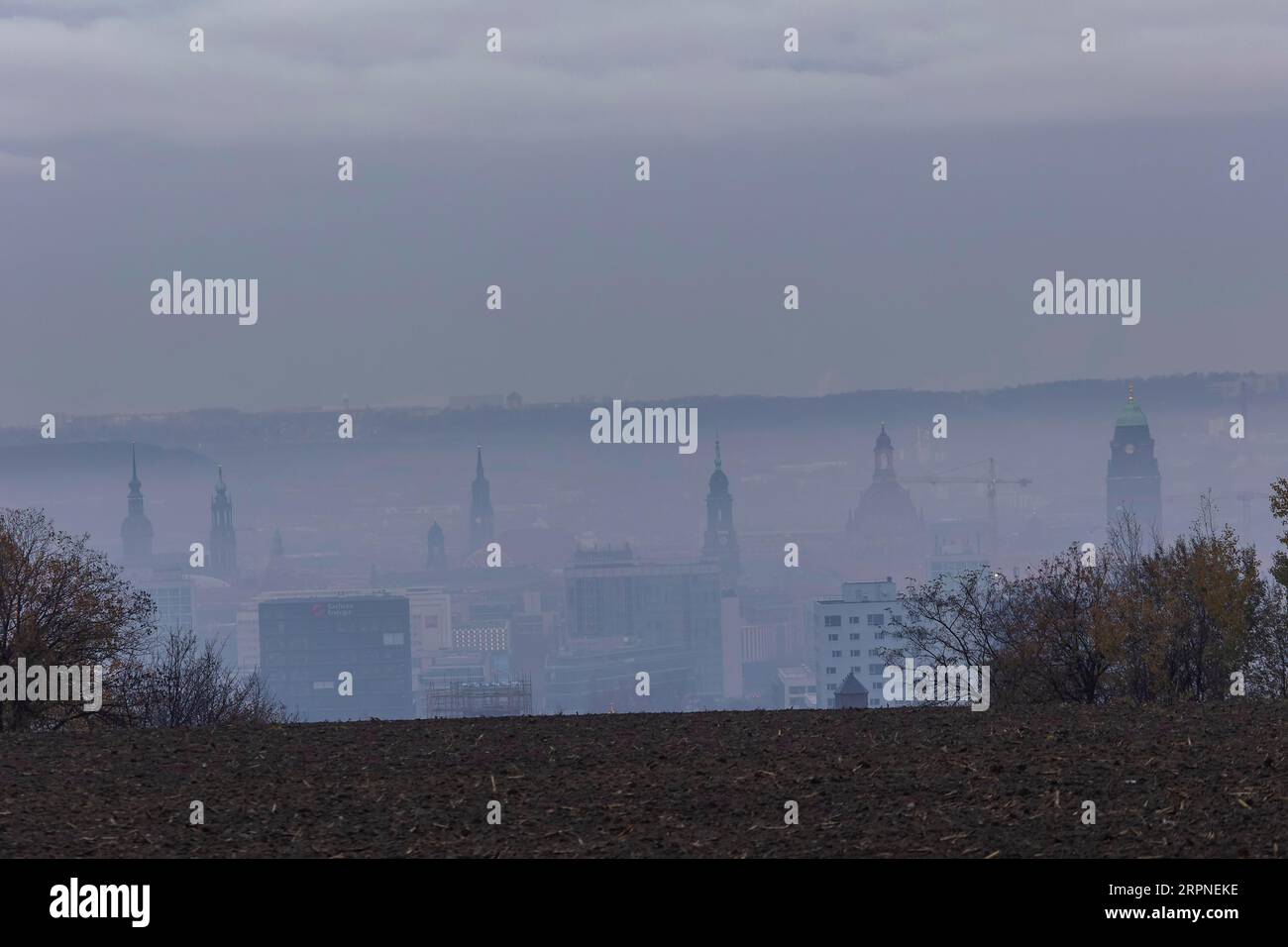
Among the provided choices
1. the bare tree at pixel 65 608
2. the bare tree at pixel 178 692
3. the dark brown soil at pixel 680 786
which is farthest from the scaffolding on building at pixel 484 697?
the dark brown soil at pixel 680 786

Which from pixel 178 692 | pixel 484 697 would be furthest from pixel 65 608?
pixel 484 697

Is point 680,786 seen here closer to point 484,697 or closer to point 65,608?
point 65,608

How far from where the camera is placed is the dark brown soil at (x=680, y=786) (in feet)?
48.6

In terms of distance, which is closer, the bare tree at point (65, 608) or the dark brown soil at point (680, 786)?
the dark brown soil at point (680, 786)

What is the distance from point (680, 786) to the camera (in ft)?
56.4

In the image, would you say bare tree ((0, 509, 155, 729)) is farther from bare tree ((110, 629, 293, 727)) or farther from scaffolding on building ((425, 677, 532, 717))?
scaffolding on building ((425, 677, 532, 717))

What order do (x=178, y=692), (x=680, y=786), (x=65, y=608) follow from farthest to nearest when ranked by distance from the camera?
(x=178, y=692), (x=65, y=608), (x=680, y=786)

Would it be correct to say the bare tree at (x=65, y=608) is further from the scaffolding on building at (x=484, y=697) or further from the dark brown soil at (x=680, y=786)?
the scaffolding on building at (x=484, y=697)

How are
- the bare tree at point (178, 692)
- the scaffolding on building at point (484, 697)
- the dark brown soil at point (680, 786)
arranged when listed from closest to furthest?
1. the dark brown soil at point (680, 786)
2. the bare tree at point (178, 692)
3. the scaffolding on building at point (484, 697)

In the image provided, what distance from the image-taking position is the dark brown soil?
14.8m

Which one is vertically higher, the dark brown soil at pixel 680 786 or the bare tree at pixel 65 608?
the bare tree at pixel 65 608

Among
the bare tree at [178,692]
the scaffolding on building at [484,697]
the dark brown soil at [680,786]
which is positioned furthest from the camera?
the scaffolding on building at [484,697]

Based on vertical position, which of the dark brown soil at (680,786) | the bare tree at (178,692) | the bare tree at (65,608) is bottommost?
the dark brown soil at (680,786)
